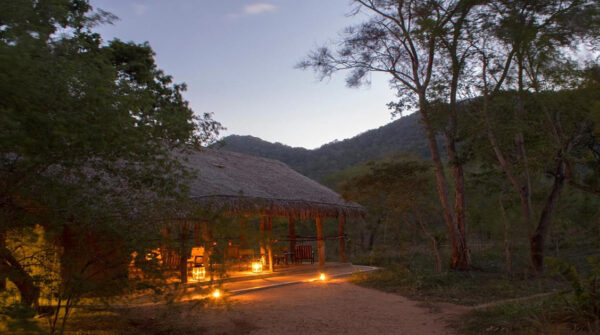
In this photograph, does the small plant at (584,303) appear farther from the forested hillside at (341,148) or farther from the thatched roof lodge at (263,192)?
the forested hillside at (341,148)

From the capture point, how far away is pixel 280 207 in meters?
11.7

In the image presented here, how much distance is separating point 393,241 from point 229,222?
16.2m

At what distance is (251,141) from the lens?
4297 cm

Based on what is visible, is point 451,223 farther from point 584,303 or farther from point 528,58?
point 584,303

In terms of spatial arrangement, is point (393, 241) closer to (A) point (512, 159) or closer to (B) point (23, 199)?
(A) point (512, 159)

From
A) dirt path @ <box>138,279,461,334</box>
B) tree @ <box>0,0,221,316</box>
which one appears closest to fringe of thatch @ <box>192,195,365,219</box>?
dirt path @ <box>138,279,461,334</box>

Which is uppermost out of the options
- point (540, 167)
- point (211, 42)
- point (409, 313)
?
point (211, 42)

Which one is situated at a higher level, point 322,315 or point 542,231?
point 542,231

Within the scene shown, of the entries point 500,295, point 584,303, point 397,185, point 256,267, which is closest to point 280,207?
point 256,267

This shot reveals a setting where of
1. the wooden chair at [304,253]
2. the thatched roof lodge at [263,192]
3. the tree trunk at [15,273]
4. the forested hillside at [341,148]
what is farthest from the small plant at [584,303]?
the forested hillside at [341,148]

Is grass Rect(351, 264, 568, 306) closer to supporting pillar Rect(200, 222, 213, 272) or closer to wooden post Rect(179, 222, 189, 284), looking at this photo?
wooden post Rect(179, 222, 189, 284)

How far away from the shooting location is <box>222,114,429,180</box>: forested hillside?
106ft

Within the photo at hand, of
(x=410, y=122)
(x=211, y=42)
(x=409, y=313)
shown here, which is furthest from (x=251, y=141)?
(x=409, y=313)

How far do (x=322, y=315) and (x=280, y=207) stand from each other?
4.57 m
